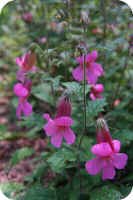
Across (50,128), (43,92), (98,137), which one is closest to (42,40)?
(43,92)

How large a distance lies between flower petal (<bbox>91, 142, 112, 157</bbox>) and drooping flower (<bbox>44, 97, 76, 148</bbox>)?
0.19 m

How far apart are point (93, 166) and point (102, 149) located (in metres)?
0.15

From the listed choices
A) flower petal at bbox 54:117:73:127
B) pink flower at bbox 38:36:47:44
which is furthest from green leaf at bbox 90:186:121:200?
pink flower at bbox 38:36:47:44

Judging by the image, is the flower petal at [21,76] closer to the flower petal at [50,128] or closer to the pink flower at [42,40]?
the flower petal at [50,128]

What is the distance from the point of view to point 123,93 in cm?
345

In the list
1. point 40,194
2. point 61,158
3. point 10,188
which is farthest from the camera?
point 10,188

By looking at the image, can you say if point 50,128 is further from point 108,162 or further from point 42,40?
point 42,40

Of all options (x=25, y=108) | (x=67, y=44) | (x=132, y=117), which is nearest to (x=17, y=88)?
(x=25, y=108)

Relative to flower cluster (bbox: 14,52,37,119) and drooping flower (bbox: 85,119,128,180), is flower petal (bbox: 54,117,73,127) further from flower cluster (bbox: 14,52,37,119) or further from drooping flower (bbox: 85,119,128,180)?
flower cluster (bbox: 14,52,37,119)

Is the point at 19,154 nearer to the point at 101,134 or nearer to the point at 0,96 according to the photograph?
the point at 101,134

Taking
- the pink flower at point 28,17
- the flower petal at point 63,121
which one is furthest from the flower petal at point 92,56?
the pink flower at point 28,17

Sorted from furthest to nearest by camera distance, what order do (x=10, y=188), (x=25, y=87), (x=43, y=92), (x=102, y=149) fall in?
1. (x=43, y=92)
2. (x=10, y=188)
3. (x=25, y=87)
4. (x=102, y=149)

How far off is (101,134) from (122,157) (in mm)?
168

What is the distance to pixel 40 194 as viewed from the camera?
250 cm
